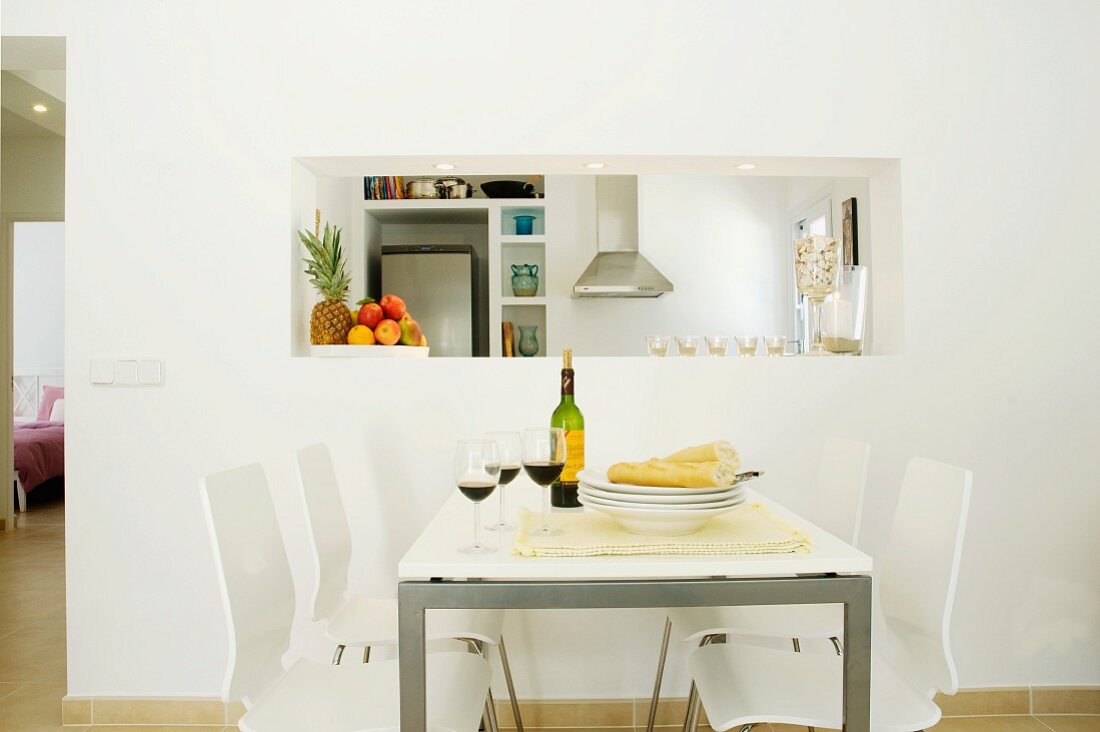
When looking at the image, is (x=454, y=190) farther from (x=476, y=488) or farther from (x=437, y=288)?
(x=476, y=488)

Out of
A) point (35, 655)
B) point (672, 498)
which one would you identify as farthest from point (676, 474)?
point (35, 655)

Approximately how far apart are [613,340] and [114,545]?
3419 millimetres

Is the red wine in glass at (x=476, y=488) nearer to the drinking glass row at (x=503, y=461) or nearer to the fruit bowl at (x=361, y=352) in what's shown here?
the drinking glass row at (x=503, y=461)

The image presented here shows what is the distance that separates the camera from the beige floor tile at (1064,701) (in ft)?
8.61

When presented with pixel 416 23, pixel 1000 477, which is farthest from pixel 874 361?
pixel 416 23

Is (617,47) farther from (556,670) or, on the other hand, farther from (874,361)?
(556,670)

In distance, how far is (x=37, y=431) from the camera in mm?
6969

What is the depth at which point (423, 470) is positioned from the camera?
103 inches

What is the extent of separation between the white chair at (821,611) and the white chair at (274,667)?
0.58m

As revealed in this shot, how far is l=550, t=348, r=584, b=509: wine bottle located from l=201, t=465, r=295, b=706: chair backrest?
0.62m

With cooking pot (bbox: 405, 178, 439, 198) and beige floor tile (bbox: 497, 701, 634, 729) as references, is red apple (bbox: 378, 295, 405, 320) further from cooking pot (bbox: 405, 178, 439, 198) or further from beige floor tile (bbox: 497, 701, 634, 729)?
cooking pot (bbox: 405, 178, 439, 198)

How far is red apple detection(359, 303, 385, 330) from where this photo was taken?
2.63m

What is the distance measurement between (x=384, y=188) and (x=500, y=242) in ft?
2.70

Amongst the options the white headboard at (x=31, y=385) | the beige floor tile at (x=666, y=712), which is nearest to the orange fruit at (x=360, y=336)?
the beige floor tile at (x=666, y=712)
